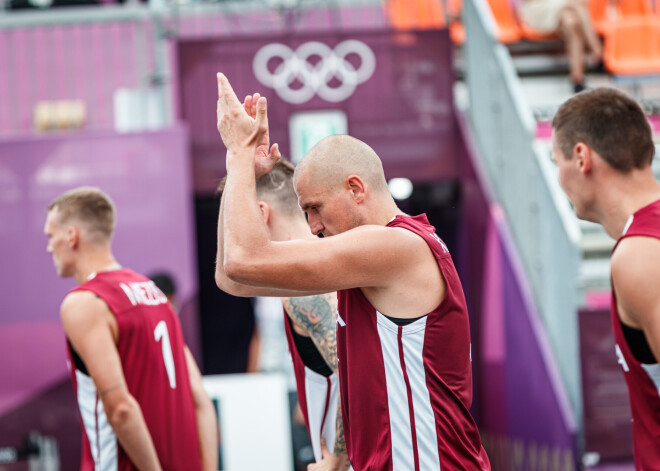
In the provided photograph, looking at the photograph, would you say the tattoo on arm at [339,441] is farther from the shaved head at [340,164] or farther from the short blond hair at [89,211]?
the short blond hair at [89,211]

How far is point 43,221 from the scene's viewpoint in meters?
8.73

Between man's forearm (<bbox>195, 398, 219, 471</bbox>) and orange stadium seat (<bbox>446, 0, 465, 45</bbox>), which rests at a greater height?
orange stadium seat (<bbox>446, 0, 465, 45</bbox>)

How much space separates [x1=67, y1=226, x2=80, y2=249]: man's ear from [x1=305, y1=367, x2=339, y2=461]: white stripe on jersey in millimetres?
1344

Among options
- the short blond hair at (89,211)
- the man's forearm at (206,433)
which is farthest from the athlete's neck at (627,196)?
the short blond hair at (89,211)

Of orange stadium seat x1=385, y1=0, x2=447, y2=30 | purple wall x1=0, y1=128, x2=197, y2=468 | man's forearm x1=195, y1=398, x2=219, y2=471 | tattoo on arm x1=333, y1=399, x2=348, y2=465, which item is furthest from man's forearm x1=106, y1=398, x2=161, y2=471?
orange stadium seat x1=385, y1=0, x2=447, y2=30

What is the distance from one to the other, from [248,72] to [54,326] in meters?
3.38

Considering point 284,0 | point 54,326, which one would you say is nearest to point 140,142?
point 54,326

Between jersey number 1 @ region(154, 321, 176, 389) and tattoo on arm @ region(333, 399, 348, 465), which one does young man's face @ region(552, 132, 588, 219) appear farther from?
jersey number 1 @ region(154, 321, 176, 389)

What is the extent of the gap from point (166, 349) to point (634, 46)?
27.9ft

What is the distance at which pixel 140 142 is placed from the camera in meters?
8.87

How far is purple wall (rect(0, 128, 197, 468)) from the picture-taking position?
344 inches

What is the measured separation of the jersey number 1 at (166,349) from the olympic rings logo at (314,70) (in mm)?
5661

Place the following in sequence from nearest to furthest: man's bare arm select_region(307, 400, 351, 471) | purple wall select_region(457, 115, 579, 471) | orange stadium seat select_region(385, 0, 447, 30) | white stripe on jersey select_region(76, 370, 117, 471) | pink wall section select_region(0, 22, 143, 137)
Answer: man's bare arm select_region(307, 400, 351, 471) → white stripe on jersey select_region(76, 370, 117, 471) → purple wall select_region(457, 115, 579, 471) → pink wall section select_region(0, 22, 143, 137) → orange stadium seat select_region(385, 0, 447, 30)

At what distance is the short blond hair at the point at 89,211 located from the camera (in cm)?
411
